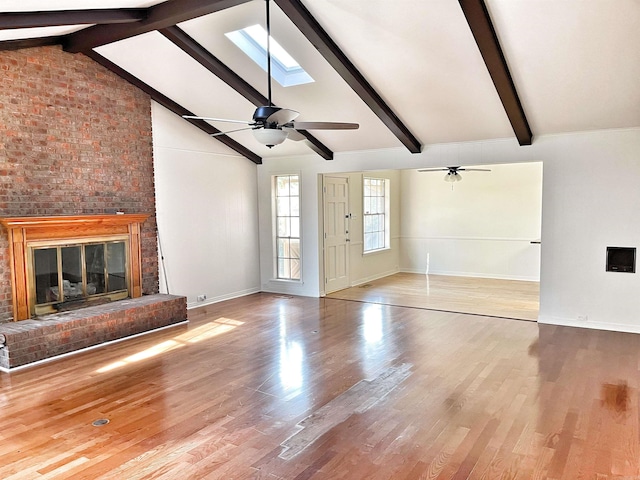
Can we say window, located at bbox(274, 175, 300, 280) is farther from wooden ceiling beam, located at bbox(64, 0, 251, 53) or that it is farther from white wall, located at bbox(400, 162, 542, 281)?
wooden ceiling beam, located at bbox(64, 0, 251, 53)

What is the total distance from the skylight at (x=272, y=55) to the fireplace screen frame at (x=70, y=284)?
2892mm

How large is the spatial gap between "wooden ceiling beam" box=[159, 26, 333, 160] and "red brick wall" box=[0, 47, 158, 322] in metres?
1.40

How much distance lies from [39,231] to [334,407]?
3.89m

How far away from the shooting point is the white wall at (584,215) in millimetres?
5527

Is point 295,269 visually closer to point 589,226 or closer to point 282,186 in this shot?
point 282,186

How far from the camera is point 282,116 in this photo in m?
3.89

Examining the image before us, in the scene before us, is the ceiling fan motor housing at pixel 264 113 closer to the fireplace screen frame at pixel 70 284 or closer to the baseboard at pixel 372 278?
the fireplace screen frame at pixel 70 284

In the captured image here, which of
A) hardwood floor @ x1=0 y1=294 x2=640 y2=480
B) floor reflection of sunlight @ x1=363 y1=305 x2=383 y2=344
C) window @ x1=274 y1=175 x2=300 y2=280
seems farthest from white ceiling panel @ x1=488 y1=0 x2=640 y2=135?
window @ x1=274 y1=175 x2=300 y2=280

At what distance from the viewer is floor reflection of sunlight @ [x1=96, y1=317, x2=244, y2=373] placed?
15.6ft

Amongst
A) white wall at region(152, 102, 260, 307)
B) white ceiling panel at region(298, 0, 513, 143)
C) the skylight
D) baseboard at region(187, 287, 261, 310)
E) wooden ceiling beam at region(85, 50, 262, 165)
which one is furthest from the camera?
baseboard at region(187, 287, 261, 310)

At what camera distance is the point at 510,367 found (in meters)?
4.41

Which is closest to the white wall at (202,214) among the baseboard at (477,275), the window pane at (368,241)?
the window pane at (368,241)

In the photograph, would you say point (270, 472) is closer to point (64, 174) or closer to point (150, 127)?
point (64, 174)

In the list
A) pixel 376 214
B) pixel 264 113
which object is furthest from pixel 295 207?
pixel 264 113
